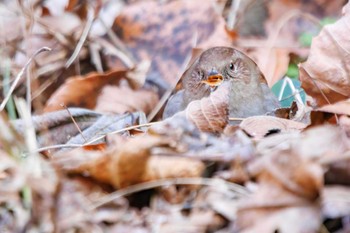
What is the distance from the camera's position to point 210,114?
9.39 ft

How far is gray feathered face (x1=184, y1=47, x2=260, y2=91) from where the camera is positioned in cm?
394

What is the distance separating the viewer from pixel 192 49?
4.86 meters

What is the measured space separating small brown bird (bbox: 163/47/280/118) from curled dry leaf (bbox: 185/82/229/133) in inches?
34.6

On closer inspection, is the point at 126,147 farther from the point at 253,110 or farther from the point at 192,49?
the point at 192,49

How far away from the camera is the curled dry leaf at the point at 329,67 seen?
123 inches

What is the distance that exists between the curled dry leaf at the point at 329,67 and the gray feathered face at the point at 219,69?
73cm

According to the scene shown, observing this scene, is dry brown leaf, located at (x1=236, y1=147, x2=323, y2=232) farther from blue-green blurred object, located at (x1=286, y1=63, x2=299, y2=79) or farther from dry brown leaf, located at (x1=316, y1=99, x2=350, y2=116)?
blue-green blurred object, located at (x1=286, y1=63, x2=299, y2=79)

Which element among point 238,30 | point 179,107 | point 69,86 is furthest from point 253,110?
point 238,30

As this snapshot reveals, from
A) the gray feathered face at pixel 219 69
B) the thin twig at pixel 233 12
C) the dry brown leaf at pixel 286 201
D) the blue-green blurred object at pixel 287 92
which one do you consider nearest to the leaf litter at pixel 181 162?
the dry brown leaf at pixel 286 201

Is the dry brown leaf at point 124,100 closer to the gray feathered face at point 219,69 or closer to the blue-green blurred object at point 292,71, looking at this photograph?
the gray feathered face at point 219,69

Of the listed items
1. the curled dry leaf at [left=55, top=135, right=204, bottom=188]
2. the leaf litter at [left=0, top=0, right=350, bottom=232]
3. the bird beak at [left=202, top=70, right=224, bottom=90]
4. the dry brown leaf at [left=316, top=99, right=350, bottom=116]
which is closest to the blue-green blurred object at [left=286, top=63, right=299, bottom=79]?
the leaf litter at [left=0, top=0, right=350, bottom=232]

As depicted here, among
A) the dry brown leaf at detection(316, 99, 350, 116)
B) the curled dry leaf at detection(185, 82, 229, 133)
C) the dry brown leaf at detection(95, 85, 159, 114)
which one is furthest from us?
the dry brown leaf at detection(95, 85, 159, 114)

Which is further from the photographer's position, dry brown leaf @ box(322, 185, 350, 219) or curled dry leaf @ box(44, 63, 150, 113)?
curled dry leaf @ box(44, 63, 150, 113)

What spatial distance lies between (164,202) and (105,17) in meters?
3.35
